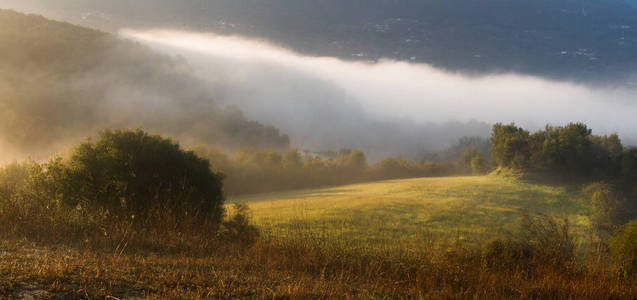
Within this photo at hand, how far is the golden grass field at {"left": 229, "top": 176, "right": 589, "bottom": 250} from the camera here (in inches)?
633

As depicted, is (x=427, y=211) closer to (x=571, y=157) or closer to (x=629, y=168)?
(x=571, y=157)

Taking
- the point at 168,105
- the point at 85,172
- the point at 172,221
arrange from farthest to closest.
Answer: the point at 168,105 < the point at 85,172 < the point at 172,221

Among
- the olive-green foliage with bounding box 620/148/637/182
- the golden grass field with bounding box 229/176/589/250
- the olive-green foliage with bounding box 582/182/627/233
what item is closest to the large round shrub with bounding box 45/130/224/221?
the golden grass field with bounding box 229/176/589/250

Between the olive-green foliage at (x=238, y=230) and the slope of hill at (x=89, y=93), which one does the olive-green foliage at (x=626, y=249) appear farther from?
the slope of hill at (x=89, y=93)

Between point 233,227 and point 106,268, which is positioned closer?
point 106,268

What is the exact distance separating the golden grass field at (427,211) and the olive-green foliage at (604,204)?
3.12 feet

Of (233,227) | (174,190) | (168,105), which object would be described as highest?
(168,105)

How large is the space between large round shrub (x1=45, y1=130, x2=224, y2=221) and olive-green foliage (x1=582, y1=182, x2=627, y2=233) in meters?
31.0

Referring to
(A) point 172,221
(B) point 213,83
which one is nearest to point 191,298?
(A) point 172,221

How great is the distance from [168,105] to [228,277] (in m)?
105

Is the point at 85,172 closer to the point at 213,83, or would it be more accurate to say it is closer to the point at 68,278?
the point at 68,278

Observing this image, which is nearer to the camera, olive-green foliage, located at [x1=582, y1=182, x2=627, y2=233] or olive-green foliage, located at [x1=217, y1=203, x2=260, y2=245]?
Answer: olive-green foliage, located at [x1=217, y1=203, x2=260, y2=245]

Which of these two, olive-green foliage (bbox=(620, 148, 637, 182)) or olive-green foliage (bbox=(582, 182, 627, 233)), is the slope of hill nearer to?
olive-green foliage (bbox=(582, 182, 627, 233))

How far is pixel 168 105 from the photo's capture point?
10144 cm
